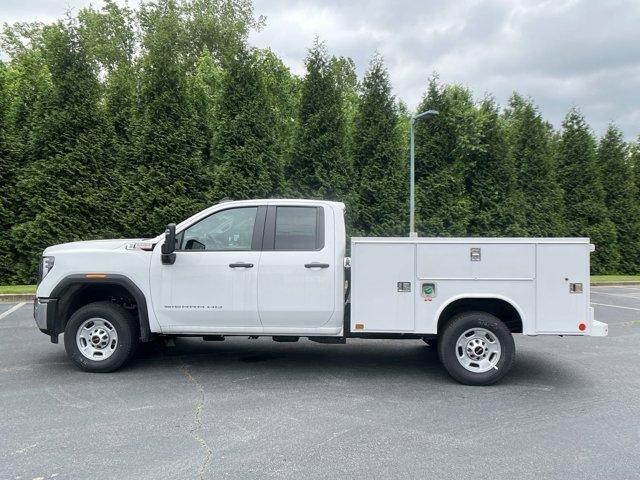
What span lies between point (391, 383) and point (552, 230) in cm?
1688

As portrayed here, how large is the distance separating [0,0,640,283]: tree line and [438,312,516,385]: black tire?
11160mm

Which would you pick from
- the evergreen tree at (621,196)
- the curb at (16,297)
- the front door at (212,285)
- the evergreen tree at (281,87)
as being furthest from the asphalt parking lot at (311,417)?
the evergreen tree at (281,87)

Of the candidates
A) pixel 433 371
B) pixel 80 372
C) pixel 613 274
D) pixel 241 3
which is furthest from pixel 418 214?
pixel 241 3

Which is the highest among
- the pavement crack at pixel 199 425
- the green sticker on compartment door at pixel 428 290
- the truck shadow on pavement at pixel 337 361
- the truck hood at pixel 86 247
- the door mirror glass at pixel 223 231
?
the door mirror glass at pixel 223 231

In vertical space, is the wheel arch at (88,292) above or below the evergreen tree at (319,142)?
below

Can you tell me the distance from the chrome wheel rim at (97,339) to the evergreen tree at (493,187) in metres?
15.3

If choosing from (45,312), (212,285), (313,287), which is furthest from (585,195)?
(45,312)

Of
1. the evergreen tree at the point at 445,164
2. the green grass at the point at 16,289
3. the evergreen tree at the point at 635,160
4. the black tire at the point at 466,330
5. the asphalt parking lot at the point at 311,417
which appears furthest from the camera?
the evergreen tree at the point at 635,160

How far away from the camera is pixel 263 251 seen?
231 inches

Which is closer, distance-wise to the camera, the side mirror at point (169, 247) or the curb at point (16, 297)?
the side mirror at point (169, 247)

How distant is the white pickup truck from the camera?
5.54 m

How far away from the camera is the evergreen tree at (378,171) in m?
17.4

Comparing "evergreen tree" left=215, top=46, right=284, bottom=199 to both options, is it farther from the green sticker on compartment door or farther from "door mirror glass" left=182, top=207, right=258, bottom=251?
the green sticker on compartment door

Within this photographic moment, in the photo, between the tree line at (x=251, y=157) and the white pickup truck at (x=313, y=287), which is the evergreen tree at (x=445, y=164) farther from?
the white pickup truck at (x=313, y=287)
